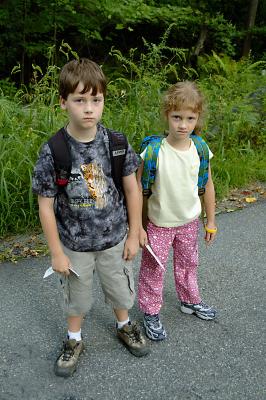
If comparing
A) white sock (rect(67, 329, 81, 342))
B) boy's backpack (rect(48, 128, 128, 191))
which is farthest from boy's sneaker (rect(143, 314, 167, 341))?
boy's backpack (rect(48, 128, 128, 191))

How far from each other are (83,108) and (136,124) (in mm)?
2558

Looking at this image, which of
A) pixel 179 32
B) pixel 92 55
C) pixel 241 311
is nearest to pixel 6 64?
pixel 92 55

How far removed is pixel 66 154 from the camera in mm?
1934

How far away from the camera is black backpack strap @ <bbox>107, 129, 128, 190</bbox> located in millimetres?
2037

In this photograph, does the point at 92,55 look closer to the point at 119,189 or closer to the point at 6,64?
the point at 6,64

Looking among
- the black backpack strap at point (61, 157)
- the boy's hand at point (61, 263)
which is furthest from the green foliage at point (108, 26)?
the boy's hand at point (61, 263)

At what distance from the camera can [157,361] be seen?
7.73 feet

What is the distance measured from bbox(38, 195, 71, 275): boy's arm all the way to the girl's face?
0.71 m

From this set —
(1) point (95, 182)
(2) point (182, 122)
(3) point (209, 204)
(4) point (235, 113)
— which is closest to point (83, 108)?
(1) point (95, 182)

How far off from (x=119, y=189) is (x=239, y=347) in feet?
3.65

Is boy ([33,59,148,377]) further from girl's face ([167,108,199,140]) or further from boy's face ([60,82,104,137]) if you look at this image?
girl's face ([167,108,199,140])

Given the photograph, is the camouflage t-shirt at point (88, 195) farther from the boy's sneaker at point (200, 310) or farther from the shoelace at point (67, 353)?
the boy's sneaker at point (200, 310)

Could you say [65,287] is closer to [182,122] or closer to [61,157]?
[61,157]

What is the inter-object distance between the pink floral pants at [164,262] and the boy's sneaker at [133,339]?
161 mm
